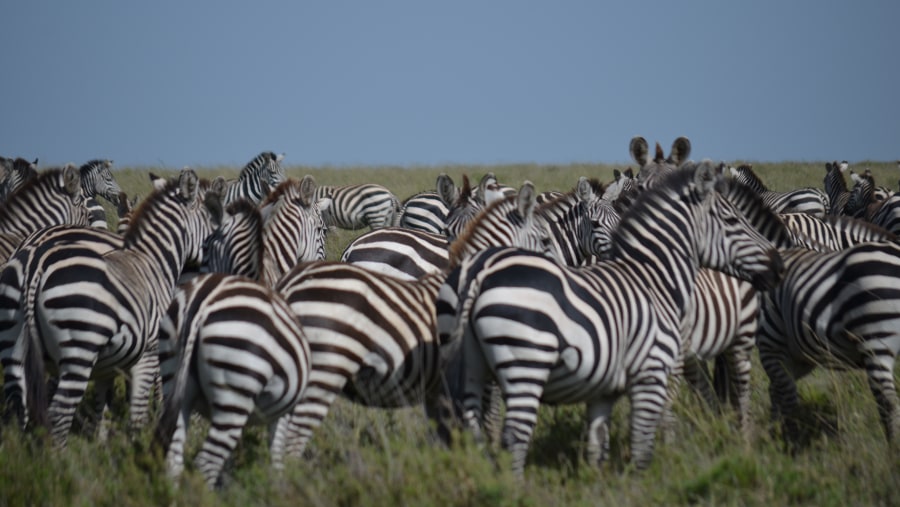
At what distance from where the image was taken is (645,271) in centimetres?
576

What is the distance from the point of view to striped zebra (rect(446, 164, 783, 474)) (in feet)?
15.5

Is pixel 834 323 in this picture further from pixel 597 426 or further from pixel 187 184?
pixel 187 184

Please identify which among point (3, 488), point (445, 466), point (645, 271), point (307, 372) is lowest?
point (3, 488)

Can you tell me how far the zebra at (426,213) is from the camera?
1449 cm

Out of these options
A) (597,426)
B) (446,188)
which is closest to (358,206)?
(446,188)

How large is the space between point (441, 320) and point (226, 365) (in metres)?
1.32

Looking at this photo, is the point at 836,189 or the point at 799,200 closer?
the point at 799,200

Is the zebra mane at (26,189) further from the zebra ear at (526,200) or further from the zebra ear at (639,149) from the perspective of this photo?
the zebra ear at (639,149)


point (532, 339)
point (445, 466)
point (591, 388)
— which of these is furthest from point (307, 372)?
point (591, 388)

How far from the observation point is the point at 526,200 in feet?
24.6

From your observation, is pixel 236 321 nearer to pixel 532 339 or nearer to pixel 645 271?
pixel 532 339

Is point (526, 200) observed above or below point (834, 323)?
above

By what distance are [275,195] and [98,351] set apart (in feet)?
10.1

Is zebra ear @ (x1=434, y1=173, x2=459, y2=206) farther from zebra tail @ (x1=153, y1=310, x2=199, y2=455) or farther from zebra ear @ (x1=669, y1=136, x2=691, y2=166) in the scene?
zebra tail @ (x1=153, y1=310, x2=199, y2=455)
